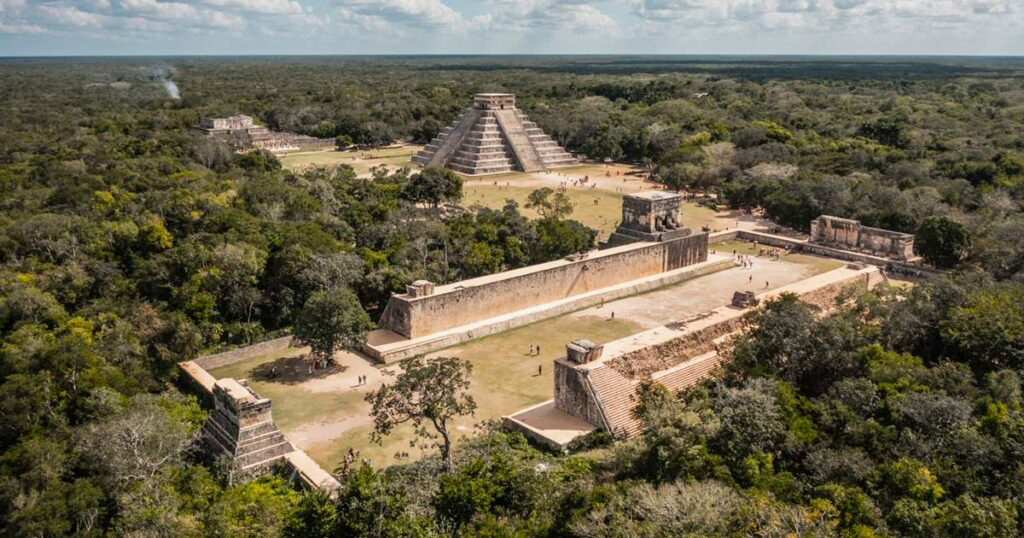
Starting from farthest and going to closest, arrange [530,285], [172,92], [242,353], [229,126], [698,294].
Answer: [172,92] → [229,126] → [698,294] → [530,285] → [242,353]

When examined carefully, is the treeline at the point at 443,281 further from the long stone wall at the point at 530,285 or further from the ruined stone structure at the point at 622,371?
the long stone wall at the point at 530,285

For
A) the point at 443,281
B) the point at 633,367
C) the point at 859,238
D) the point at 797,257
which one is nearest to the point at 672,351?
the point at 633,367

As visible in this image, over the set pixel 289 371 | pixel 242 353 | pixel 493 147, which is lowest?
pixel 289 371

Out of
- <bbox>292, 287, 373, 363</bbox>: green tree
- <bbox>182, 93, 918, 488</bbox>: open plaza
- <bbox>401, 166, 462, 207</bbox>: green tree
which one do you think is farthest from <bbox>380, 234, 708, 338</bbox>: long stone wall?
<bbox>401, 166, 462, 207</bbox>: green tree

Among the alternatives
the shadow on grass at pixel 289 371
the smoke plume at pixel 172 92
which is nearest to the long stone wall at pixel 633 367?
the shadow on grass at pixel 289 371

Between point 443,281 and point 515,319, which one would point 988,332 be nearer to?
point 515,319

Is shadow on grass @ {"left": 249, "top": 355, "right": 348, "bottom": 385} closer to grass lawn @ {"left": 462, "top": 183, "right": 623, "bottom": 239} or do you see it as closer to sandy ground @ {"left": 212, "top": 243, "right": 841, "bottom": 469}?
sandy ground @ {"left": 212, "top": 243, "right": 841, "bottom": 469}
